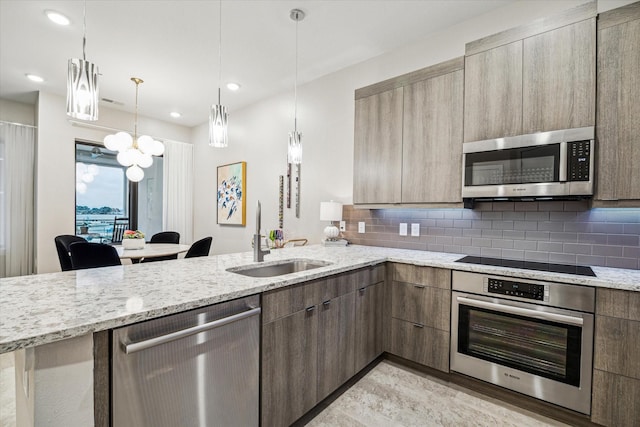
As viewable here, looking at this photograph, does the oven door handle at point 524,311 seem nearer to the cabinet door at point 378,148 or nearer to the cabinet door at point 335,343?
the cabinet door at point 335,343

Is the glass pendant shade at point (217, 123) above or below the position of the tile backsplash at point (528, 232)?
above

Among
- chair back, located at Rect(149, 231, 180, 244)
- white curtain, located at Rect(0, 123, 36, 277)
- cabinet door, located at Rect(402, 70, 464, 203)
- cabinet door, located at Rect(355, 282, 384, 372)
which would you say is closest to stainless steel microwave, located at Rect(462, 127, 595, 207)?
cabinet door, located at Rect(402, 70, 464, 203)

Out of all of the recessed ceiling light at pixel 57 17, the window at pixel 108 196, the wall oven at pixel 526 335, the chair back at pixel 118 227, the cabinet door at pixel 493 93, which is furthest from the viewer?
the chair back at pixel 118 227

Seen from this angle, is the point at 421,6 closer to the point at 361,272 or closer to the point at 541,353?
the point at 361,272

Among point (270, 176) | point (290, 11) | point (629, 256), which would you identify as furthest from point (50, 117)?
point (629, 256)

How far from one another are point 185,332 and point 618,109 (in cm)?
265

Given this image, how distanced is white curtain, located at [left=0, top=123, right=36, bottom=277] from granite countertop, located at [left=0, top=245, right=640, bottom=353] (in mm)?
3997

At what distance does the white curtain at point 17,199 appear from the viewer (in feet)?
13.7

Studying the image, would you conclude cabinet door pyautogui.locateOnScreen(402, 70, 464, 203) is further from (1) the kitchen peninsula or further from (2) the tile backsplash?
(1) the kitchen peninsula

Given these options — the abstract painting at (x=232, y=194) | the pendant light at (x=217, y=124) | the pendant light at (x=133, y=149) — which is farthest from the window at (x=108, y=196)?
the pendant light at (x=217, y=124)

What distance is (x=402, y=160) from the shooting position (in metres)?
2.69

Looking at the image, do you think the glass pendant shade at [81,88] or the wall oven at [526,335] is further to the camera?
the wall oven at [526,335]

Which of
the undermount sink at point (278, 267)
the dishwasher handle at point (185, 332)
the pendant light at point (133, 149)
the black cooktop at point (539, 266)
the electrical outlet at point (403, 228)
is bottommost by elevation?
the dishwasher handle at point (185, 332)

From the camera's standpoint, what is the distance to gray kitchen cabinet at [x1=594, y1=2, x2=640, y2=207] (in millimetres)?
1729
